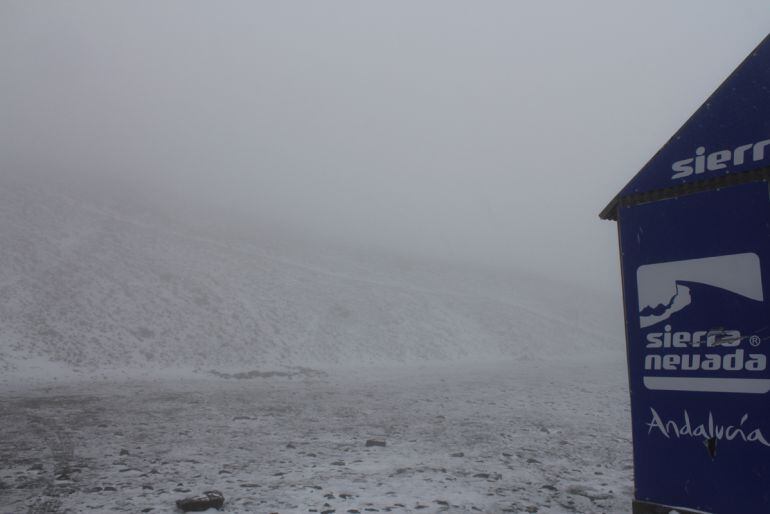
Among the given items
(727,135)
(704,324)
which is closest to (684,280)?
(704,324)

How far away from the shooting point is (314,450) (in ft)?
33.6

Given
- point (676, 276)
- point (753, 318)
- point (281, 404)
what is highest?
point (676, 276)

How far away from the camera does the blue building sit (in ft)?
16.1

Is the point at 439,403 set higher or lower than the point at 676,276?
lower

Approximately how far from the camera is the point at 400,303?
4444 centimetres

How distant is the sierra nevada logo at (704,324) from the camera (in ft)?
16.1

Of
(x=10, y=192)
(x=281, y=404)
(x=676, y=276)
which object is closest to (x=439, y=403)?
(x=281, y=404)

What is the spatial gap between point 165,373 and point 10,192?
119ft

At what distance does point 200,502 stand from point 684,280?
6.47 meters

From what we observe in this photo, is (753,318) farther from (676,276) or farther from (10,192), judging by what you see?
(10,192)

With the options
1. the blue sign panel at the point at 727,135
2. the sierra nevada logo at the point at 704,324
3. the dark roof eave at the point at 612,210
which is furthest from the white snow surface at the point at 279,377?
the blue sign panel at the point at 727,135

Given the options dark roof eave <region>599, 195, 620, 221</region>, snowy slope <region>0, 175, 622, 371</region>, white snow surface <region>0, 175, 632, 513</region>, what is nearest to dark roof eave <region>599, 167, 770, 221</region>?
dark roof eave <region>599, 195, 620, 221</region>

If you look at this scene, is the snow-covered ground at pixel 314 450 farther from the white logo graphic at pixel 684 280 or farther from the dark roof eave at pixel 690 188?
the dark roof eave at pixel 690 188

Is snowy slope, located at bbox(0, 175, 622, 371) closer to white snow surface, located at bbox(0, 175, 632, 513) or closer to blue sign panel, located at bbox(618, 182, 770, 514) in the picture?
white snow surface, located at bbox(0, 175, 632, 513)
